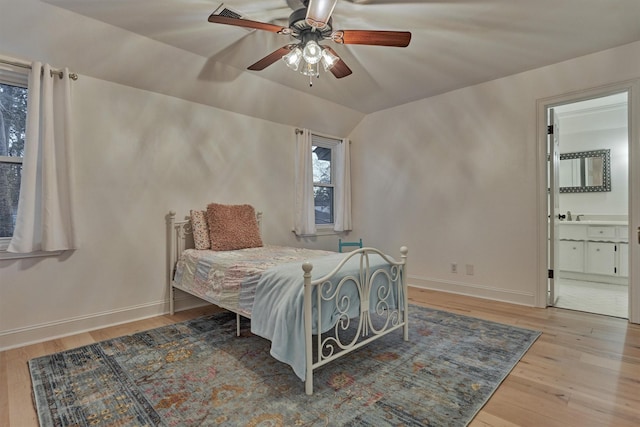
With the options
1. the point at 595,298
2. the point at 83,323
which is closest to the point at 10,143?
the point at 83,323

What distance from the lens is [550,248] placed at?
131 inches

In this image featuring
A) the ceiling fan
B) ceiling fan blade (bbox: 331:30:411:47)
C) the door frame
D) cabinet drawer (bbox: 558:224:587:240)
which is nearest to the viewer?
the ceiling fan

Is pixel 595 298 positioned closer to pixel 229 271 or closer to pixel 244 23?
pixel 229 271

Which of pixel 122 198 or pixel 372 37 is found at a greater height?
pixel 372 37

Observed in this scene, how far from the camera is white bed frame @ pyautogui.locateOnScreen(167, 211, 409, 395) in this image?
179 centimetres

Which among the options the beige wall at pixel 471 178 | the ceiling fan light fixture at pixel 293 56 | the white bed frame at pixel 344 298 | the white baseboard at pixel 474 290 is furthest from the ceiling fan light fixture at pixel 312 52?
the white baseboard at pixel 474 290

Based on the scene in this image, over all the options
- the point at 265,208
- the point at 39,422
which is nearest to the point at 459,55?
the point at 265,208

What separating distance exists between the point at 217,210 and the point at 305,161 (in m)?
1.56

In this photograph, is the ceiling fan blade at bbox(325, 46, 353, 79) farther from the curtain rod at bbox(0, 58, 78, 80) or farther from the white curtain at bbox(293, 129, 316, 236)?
the curtain rod at bbox(0, 58, 78, 80)

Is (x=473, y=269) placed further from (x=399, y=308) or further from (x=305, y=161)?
(x=305, y=161)

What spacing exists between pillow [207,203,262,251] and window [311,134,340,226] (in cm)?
142

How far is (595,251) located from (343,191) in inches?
143

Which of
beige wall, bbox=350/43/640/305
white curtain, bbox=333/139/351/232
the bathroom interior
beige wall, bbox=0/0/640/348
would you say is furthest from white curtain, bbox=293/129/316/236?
the bathroom interior

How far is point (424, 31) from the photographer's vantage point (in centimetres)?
261
